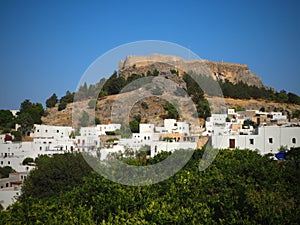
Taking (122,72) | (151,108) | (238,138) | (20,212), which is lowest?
(20,212)

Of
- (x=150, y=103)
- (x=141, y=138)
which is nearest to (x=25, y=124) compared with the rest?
(x=150, y=103)

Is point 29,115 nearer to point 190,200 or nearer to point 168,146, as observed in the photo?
point 168,146

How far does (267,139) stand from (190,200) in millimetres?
13680

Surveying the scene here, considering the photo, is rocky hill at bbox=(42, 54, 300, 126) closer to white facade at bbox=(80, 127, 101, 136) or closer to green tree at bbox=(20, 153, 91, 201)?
white facade at bbox=(80, 127, 101, 136)

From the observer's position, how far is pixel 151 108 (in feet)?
155

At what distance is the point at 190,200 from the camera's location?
10852 mm

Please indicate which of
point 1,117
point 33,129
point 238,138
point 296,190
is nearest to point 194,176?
point 296,190

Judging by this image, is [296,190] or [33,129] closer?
[296,190]

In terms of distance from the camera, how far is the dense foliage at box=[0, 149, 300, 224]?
27.9ft

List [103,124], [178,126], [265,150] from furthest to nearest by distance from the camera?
[103,124] < [178,126] < [265,150]

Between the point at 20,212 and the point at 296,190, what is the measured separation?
24.5 ft

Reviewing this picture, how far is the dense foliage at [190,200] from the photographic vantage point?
8.51 metres

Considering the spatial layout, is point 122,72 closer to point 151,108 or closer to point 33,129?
point 151,108

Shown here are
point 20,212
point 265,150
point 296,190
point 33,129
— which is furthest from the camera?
point 33,129
